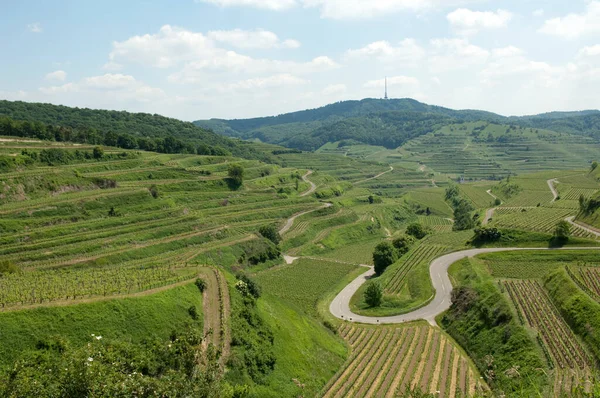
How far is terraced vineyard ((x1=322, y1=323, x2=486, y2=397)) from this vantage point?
50156 mm

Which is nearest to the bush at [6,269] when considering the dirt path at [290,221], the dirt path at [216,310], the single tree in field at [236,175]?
the dirt path at [216,310]

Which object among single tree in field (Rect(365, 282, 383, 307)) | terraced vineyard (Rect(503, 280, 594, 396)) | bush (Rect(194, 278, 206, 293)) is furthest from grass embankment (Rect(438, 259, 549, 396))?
bush (Rect(194, 278, 206, 293))

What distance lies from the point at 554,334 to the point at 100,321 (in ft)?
192

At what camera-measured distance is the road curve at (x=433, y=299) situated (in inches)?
2980

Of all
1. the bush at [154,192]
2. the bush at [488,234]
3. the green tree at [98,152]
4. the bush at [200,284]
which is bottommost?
the bush at [488,234]

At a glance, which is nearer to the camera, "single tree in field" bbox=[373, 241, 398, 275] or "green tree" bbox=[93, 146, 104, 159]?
"single tree in field" bbox=[373, 241, 398, 275]

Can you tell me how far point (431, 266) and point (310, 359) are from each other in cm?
5332

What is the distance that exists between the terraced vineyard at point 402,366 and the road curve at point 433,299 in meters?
5.26

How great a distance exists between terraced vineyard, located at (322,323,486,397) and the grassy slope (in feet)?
68.4

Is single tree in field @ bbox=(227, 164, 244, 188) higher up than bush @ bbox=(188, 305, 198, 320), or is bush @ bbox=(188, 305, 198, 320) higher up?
single tree in field @ bbox=(227, 164, 244, 188)

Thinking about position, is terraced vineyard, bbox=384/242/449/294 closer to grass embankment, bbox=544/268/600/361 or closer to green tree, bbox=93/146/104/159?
grass embankment, bbox=544/268/600/361

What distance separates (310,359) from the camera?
2079 inches

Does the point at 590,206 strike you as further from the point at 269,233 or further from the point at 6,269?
the point at 6,269

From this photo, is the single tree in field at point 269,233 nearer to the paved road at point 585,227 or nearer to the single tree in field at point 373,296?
the single tree in field at point 373,296
